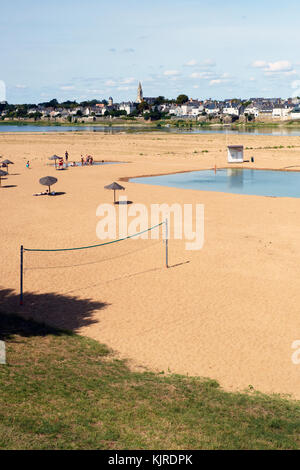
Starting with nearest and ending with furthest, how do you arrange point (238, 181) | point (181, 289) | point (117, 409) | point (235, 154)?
1. point (117, 409)
2. point (181, 289)
3. point (238, 181)
4. point (235, 154)

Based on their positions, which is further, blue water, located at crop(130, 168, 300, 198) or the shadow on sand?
blue water, located at crop(130, 168, 300, 198)

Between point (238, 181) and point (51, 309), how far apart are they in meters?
35.2

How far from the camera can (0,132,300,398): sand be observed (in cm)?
1405

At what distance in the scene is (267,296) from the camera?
18.5 m

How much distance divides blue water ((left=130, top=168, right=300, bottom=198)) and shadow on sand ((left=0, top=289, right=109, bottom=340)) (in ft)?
88.1

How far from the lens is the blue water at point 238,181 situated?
144 feet

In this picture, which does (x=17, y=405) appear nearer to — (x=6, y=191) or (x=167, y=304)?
(x=167, y=304)

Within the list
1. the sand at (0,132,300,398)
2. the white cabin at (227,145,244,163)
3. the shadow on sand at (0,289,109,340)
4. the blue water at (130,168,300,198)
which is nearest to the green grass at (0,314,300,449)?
the sand at (0,132,300,398)

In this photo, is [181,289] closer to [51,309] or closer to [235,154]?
[51,309]

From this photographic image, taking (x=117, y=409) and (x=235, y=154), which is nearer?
(x=117, y=409)

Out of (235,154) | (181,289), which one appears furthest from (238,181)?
(181,289)

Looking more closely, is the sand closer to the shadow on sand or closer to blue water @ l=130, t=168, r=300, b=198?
the shadow on sand

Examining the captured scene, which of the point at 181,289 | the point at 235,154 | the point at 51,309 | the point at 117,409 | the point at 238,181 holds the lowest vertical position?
the point at 117,409

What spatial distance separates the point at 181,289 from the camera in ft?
63.0
